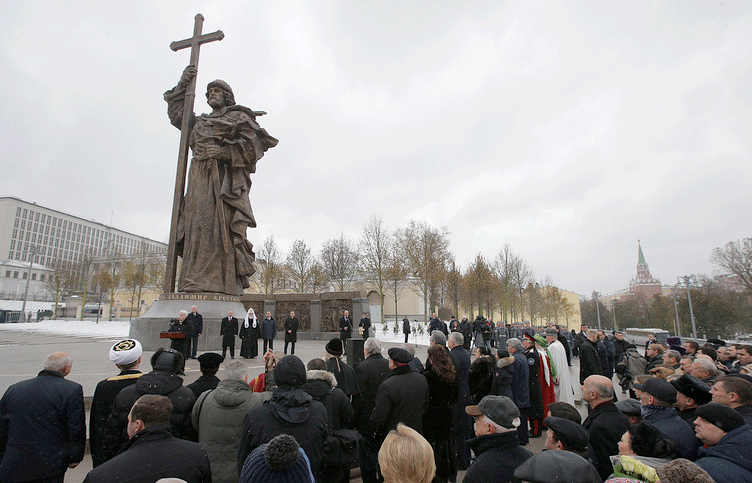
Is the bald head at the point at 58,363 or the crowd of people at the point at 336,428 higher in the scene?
the bald head at the point at 58,363

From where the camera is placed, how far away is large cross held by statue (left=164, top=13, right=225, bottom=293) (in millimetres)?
13922

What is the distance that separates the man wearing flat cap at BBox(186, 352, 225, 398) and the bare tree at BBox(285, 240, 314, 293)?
1674 inches

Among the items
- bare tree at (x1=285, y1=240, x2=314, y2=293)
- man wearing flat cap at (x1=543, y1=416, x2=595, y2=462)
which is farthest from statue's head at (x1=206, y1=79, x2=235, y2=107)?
bare tree at (x1=285, y1=240, x2=314, y2=293)

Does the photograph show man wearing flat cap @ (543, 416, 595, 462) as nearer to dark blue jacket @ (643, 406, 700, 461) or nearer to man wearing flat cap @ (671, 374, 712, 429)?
dark blue jacket @ (643, 406, 700, 461)

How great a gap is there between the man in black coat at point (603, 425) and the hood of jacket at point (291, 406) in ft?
8.75

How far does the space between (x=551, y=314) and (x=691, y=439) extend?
2689 inches

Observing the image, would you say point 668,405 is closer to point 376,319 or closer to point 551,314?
point 376,319

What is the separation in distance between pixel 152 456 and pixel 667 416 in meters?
4.11

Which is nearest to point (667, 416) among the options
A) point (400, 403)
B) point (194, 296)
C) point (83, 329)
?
point (400, 403)

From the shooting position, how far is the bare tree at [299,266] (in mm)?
47244

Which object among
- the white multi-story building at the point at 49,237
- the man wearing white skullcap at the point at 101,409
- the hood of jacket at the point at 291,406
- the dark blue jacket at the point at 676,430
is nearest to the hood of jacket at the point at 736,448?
the dark blue jacket at the point at 676,430

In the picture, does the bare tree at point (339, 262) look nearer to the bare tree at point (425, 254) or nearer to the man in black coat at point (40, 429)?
the bare tree at point (425, 254)

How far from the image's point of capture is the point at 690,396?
3906mm

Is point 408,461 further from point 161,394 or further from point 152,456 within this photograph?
point 161,394
